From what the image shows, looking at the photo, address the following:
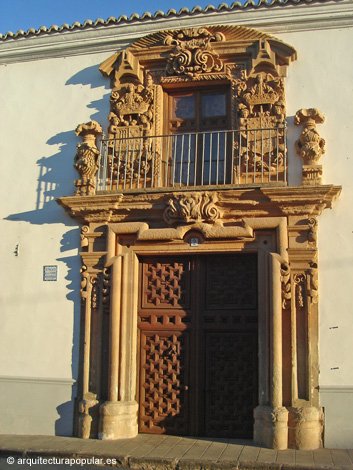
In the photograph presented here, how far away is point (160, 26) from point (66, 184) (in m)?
2.55

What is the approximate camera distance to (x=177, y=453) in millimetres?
6441

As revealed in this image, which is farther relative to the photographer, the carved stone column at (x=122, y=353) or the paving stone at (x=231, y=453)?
the carved stone column at (x=122, y=353)

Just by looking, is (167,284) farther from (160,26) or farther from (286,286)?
(160,26)

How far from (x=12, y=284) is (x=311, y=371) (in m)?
4.06

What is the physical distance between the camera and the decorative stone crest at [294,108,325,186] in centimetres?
715

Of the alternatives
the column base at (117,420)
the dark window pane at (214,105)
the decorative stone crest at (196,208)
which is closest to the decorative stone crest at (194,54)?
the dark window pane at (214,105)

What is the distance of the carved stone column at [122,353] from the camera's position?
7.09m

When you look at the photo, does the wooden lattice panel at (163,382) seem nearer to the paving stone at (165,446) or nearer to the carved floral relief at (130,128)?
the paving stone at (165,446)

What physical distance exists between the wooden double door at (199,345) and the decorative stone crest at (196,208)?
55cm

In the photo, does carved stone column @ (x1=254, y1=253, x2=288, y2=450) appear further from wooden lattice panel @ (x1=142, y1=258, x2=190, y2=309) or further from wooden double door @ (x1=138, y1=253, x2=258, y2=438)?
wooden lattice panel @ (x1=142, y1=258, x2=190, y2=309)

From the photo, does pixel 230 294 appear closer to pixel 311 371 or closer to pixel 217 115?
pixel 311 371

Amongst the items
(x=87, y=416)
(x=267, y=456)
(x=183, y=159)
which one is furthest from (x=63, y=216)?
(x=267, y=456)

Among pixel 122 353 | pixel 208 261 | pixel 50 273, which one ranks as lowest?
pixel 122 353

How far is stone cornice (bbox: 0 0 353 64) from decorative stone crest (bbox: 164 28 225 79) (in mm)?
175
